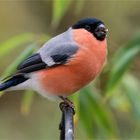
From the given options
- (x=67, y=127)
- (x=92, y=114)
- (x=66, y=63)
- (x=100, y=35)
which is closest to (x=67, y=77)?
(x=66, y=63)

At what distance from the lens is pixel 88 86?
184 centimetres

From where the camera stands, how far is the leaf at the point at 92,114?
1.84m

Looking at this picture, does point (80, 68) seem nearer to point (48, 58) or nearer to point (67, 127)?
point (48, 58)

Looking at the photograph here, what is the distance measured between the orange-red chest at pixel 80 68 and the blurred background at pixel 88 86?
0.13 meters

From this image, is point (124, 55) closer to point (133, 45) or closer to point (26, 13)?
point (133, 45)

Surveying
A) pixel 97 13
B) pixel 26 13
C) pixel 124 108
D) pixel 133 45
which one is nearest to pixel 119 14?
pixel 97 13

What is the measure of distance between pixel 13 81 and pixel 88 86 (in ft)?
1.02

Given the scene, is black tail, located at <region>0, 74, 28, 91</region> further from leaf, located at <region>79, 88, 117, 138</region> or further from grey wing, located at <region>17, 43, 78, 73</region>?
leaf, located at <region>79, 88, 117, 138</region>

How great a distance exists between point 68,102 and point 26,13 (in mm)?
2085

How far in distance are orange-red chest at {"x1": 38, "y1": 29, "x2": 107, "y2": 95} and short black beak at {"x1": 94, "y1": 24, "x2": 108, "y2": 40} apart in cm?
1

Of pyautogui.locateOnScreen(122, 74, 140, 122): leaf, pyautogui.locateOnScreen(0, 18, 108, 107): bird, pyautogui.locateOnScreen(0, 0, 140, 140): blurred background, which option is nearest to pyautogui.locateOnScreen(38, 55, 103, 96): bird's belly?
pyautogui.locateOnScreen(0, 18, 108, 107): bird

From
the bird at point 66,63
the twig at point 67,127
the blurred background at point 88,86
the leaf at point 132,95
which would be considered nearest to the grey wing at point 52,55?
the bird at point 66,63

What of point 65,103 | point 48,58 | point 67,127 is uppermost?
point 48,58

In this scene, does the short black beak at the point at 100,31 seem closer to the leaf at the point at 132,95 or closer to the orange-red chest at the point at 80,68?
the orange-red chest at the point at 80,68
